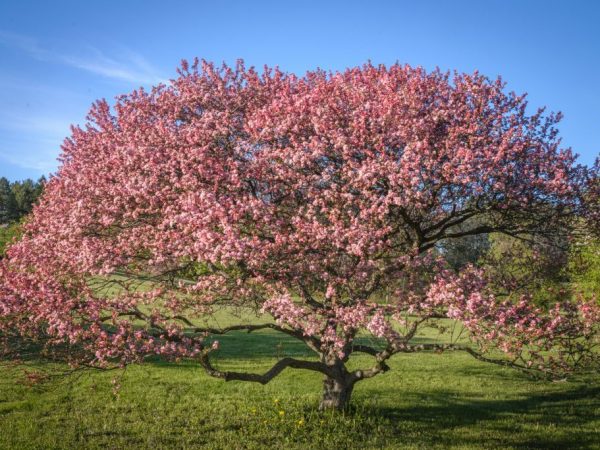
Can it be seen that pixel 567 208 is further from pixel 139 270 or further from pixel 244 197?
pixel 139 270

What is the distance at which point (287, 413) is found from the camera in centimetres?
1509

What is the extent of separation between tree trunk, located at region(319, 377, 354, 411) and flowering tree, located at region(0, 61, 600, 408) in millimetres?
1187

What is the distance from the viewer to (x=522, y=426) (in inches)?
583

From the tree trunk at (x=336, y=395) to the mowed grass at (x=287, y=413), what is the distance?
369 mm

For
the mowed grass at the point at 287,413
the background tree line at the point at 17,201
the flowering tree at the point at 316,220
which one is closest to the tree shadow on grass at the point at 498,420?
the mowed grass at the point at 287,413

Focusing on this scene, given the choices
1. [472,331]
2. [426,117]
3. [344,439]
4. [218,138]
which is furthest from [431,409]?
[218,138]

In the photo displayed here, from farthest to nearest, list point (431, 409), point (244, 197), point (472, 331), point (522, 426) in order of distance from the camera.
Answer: point (431, 409)
point (522, 426)
point (244, 197)
point (472, 331)

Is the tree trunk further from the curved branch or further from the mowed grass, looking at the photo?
the curved branch

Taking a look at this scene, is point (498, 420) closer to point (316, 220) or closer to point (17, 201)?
point (316, 220)

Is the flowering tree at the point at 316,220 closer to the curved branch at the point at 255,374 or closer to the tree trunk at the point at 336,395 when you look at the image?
the curved branch at the point at 255,374

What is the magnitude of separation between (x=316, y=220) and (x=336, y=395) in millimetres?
6613

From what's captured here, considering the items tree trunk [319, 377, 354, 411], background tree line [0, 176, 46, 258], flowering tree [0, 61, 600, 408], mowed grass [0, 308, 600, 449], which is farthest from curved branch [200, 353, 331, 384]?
background tree line [0, 176, 46, 258]

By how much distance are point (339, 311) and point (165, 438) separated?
6.47m

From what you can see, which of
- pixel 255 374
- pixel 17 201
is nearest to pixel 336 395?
pixel 255 374
